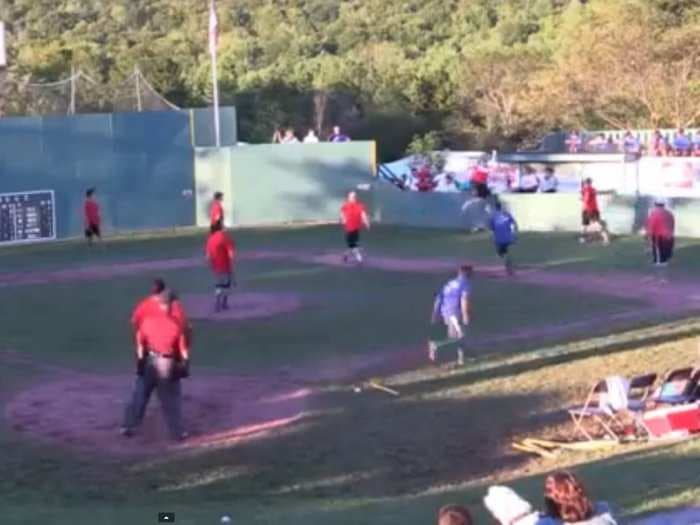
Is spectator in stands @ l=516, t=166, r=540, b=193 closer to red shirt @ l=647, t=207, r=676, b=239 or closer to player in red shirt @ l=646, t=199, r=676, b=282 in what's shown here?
player in red shirt @ l=646, t=199, r=676, b=282

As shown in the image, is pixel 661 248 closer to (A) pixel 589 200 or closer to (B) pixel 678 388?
(A) pixel 589 200

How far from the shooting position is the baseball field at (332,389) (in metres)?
14.1

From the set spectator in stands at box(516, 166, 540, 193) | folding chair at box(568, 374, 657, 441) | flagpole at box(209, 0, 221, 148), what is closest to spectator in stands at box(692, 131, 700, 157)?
spectator in stands at box(516, 166, 540, 193)

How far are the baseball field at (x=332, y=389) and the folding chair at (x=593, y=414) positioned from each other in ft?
0.86

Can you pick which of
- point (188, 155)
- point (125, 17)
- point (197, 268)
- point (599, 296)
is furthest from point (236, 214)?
point (125, 17)

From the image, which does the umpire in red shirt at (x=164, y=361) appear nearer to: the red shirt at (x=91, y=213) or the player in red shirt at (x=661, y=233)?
the player in red shirt at (x=661, y=233)

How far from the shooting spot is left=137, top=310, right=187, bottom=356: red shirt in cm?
1648

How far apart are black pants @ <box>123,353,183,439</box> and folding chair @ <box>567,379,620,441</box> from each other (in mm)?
4390

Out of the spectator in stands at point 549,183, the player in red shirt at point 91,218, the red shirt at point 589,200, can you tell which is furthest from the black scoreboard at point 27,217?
the red shirt at point 589,200

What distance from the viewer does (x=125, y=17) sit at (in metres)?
133

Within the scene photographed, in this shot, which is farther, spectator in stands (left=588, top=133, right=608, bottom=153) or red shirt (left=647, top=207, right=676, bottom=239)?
spectator in stands (left=588, top=133, right=608, bottom=153)

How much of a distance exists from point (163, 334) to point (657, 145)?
129ft

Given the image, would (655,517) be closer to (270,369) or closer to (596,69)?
(270,369)

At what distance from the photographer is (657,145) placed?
5344cm
